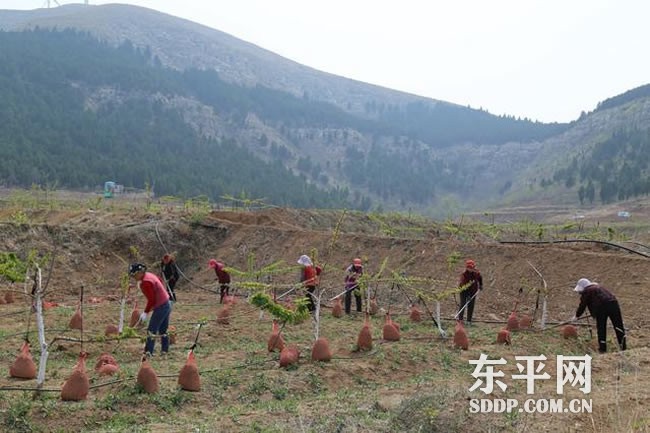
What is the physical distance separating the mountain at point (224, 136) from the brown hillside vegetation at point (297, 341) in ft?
144

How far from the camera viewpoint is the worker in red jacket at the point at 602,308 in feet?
32.3

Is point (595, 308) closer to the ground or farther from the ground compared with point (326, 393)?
farther from the ground

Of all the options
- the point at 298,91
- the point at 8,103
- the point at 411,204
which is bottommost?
the point at 411,204

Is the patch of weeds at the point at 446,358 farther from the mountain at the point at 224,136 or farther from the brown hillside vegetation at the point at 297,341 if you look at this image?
the mountain at the point at 224,136

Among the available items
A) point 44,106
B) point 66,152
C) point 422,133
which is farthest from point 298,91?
point 66,152

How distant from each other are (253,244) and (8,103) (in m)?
71.5

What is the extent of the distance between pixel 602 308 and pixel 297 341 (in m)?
5.16

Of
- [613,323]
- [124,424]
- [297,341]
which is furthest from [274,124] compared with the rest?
[124,424]

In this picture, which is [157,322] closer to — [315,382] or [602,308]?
[315,382]

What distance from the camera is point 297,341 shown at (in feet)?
34.2

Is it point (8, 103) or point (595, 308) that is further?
point (8, 103)

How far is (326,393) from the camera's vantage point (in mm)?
7289

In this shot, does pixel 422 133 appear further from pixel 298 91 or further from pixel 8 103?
pixel 8 103

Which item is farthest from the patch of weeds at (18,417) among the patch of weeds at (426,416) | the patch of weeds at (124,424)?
the patch of weeds at (426,416)
